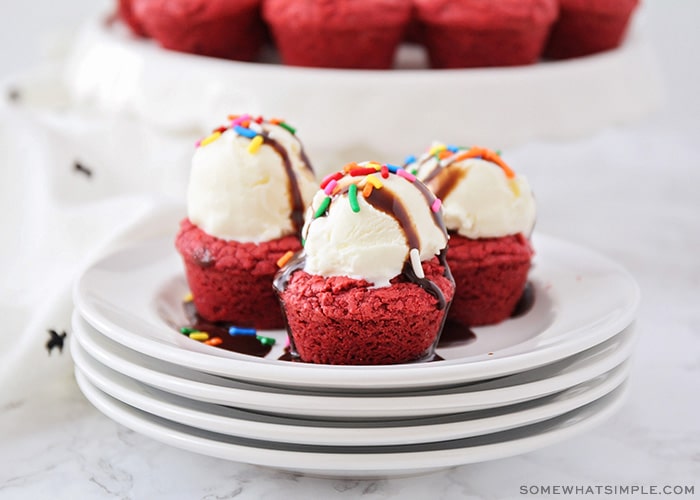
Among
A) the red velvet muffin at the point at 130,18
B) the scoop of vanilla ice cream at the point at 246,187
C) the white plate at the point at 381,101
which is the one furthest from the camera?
the red velvet muffin at the point at 130,18

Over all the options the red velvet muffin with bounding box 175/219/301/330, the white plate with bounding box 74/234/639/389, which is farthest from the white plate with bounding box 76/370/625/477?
the red velvet muffin with bounding box 175/219/301/330

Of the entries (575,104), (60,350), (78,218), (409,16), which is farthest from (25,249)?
(575,104)

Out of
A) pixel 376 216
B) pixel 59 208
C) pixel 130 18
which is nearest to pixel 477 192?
pixel 376 216

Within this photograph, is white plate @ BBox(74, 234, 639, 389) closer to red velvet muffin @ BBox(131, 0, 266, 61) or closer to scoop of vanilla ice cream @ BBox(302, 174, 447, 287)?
scoop of vanilla ice cream @ BBox(302, 174, 447, 287)

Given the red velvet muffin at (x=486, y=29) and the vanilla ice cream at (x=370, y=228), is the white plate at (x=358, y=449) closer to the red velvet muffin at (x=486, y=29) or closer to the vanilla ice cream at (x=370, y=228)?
the vanilla ice cream at (x=370, y=228)

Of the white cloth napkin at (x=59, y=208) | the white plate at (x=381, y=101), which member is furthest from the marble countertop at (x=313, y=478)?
the white plate at (x=381, y=101)
